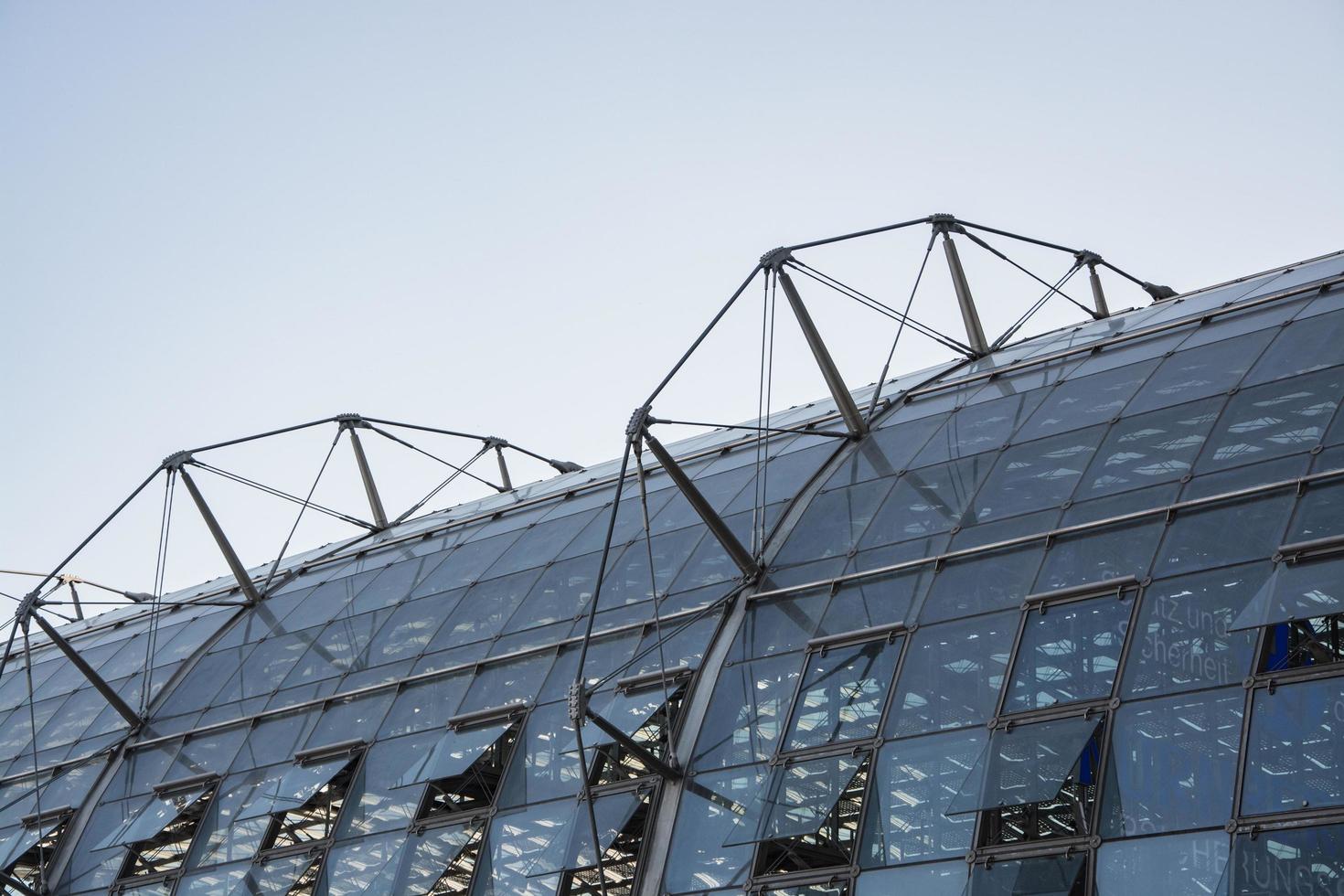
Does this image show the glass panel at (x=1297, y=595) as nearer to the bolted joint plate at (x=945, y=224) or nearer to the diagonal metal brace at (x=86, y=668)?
the bolted joint plate at (x=945, y=224)

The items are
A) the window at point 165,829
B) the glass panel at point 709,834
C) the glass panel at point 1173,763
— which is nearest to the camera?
the glass panel at point 1173,763

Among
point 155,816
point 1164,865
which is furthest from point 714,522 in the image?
point 155,816

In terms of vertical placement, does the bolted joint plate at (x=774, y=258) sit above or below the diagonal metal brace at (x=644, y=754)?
above

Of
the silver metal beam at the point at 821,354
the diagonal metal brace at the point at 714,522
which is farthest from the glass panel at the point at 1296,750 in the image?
the silver metal beam at the point at 821,354

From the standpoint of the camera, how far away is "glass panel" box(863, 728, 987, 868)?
23.4 m

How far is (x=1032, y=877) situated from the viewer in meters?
22.0

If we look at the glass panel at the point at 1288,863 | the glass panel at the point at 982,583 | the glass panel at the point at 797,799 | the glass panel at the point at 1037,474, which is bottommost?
the glass panel at the point at 1288,863

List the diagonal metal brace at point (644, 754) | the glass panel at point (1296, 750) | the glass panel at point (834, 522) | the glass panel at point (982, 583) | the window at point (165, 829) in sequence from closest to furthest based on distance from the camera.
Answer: the glass panel at point (1296, 750), the glass panel at point (982, 583), the diagonal metal brace at point (644, 754), the glass panel at point (834, 522), the window at point (165, 829)

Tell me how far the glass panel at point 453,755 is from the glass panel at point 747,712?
532 cm

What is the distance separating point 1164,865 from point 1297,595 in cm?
479

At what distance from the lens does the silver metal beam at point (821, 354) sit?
1348 inches

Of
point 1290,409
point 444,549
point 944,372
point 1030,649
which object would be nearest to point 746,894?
point 1030,649

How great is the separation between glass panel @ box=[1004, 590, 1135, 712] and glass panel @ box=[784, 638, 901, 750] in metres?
2.66

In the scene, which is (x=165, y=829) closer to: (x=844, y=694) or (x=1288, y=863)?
(x=844, y=694)
